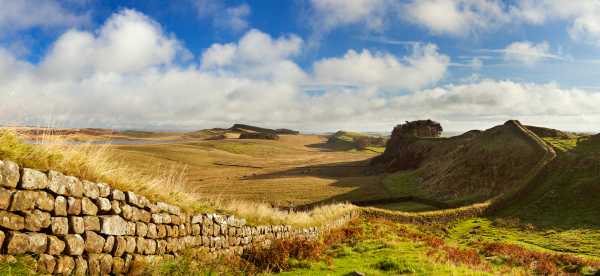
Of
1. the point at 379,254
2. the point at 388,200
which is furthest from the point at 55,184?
the point at 388,200

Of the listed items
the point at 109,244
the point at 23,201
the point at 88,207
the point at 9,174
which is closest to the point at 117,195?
the point at 88,207

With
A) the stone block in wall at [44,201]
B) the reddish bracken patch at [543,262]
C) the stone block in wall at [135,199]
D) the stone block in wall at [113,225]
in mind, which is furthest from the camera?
the reddish bracken patch at [543,262]

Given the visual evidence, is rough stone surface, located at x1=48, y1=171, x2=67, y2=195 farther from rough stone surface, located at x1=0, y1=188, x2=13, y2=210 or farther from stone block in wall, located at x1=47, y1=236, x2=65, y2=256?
stone block in wall, located at x1=47, y1=236, x2=65, y2=256

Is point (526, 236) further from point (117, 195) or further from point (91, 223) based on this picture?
point (91, 223)

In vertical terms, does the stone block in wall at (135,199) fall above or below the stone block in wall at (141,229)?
above

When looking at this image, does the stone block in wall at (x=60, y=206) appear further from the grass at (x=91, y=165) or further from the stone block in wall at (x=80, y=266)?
the stone block in wall at (x=80, y=266)

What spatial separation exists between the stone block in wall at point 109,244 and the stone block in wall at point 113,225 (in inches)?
4.8

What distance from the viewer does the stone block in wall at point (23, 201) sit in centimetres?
729

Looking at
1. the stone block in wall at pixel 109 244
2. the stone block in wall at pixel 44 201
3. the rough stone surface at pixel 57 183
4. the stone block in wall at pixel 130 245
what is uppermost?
the rough stone surface at pixel 57 183

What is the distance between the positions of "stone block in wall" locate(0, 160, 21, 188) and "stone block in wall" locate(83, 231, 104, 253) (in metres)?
2.07

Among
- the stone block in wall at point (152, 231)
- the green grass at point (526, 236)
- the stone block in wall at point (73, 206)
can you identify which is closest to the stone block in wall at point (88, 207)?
the stone block in wall at point (73, 206)

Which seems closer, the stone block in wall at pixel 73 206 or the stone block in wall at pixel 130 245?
the stone block in wall at pixel 73 206

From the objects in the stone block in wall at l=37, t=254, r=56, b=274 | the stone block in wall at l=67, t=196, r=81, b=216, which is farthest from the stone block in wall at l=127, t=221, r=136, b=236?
the stone block in wall at l=37, t=254, r=56, b=274

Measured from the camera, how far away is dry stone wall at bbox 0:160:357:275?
289 inches
